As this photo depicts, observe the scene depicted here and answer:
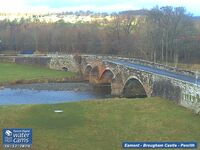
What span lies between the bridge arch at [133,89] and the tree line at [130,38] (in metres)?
36.6

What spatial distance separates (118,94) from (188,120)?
36.1 meters

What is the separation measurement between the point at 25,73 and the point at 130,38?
4402 cm

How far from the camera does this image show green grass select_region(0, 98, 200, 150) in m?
41.1

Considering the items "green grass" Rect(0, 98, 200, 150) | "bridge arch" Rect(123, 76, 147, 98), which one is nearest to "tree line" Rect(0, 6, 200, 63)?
"bridge arch" Rect(123, 76, 147, 98)

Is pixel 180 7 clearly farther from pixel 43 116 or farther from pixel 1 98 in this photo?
pixel 43 116

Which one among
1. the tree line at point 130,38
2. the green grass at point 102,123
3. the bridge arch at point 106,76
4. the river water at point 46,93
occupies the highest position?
the tree line at point 130,38

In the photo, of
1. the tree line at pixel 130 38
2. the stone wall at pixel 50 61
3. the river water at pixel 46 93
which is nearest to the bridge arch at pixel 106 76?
the river water at pixel 46 93

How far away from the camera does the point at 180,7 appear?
125m

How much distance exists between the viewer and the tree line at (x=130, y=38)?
4675 inches

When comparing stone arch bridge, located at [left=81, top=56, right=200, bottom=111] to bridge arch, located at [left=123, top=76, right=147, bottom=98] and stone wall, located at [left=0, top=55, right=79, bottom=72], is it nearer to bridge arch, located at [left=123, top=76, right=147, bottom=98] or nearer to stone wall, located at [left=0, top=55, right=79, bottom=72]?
bridge arch, located at [left=123, top=76, right=147, bottom=98]

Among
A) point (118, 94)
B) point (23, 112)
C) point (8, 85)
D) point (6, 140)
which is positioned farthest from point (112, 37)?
point (6, 140)

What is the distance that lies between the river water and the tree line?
28.5m

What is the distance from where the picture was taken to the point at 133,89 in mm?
80312

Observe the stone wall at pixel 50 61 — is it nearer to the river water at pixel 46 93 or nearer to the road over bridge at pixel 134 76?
the road over bridge at pixel 134 76
